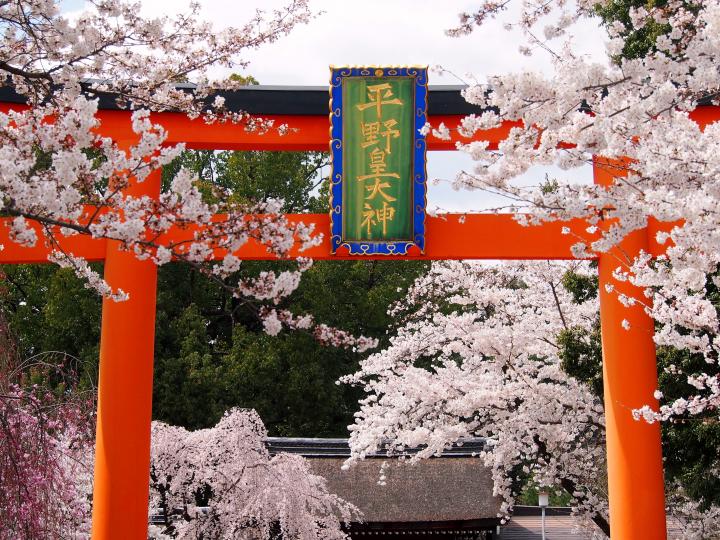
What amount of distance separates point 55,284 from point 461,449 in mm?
8168

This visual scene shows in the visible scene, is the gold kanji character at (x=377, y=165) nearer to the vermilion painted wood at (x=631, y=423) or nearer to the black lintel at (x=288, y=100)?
the black lintel at (x=288, y=100)

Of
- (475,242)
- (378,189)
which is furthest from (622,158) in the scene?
(378,189)

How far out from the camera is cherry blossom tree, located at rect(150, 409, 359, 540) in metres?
9.42

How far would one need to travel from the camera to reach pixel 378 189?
23.1 ft

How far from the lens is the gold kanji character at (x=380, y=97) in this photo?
7.03 metres

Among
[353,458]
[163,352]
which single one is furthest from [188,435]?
[163,352]

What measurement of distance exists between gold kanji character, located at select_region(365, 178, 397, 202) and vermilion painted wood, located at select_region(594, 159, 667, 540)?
1.69 metres

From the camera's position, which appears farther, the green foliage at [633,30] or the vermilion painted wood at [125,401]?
the green foliage at [633,30]

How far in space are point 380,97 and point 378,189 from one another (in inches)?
28.1

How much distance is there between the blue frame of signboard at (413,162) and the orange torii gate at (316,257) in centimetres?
12

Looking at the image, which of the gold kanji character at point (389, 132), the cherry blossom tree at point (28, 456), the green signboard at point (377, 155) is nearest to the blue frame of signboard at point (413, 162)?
the green signboard at point (377, 155)

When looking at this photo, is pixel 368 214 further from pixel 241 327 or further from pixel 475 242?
pixel 241 327

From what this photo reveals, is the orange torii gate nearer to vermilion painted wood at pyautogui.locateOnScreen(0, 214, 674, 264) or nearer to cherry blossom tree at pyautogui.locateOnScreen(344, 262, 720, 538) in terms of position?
vermilion painted wood at pyautogui.locateOnScreen(0, 214, 674, 264)

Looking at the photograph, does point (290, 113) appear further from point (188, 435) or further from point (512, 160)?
point (188, 435)
